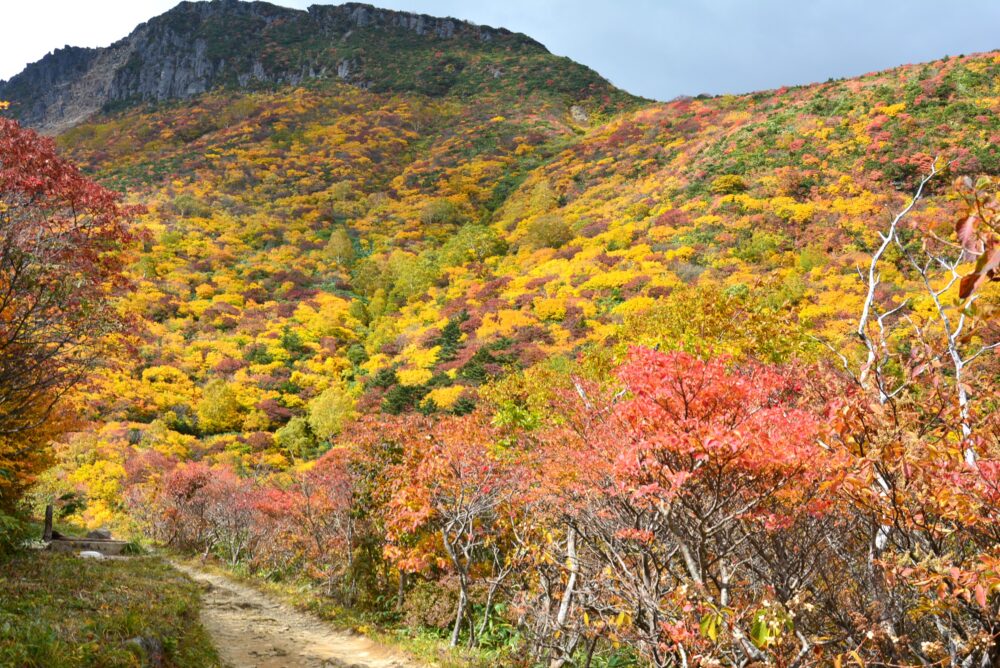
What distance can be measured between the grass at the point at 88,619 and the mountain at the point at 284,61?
88.2m

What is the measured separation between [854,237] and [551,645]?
88.3 feet

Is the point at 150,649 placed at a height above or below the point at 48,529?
above

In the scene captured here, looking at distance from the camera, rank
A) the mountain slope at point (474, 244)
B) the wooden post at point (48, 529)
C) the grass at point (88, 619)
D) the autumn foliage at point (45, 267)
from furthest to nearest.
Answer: the mountain slope at point (474, 244) → the wooden post at point (48, 529) → the autumn foliage at point (45, 267) → the grass at point (88, 619)

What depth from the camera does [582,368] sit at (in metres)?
13.1

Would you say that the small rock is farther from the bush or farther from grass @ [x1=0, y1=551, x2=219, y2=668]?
the bush

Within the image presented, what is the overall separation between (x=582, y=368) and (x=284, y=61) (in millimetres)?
109485

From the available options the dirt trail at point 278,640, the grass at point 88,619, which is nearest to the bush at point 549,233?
the dirt trail at point 278,640

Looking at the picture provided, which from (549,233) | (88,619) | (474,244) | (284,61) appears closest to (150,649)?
(88,619)

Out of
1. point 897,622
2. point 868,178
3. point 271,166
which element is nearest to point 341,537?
point 897,622

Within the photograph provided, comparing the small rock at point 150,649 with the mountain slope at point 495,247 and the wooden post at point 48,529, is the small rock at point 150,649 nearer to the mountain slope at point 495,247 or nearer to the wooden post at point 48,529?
the mountain slope at point 495,247

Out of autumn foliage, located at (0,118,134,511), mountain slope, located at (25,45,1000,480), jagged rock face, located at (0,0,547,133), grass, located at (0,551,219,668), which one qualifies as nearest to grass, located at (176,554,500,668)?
grass, located at (0,551,219,668)

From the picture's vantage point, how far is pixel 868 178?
102 feet

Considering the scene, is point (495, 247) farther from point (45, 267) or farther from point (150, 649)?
point (150, 649)

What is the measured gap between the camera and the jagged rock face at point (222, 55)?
98.4 m
